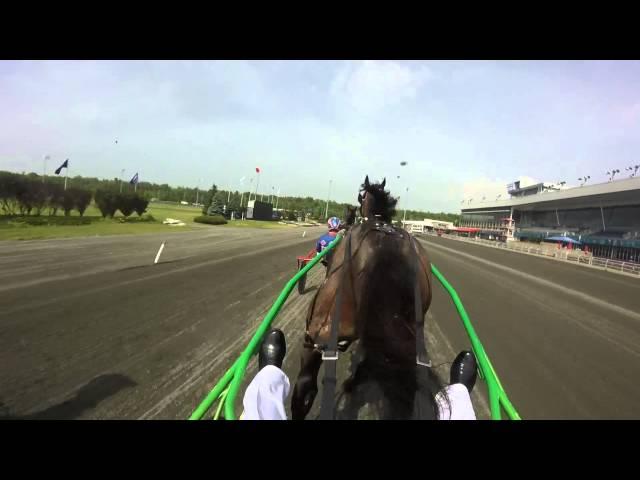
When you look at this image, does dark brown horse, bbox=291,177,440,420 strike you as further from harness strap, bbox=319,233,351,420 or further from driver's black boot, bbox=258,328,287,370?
driver's black boot, bbox=258,328,287,370

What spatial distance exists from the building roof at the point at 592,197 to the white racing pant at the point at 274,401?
4693 centimetres

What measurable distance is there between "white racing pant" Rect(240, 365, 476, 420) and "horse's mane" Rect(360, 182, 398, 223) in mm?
1847

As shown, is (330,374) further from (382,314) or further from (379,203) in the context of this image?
(379,203)

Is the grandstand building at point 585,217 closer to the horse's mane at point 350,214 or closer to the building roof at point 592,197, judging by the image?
the building roof at point 592,197

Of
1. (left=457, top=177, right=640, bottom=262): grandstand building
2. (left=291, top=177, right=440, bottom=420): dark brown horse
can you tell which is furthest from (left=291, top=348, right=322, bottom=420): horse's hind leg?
(left=457, top=177, right=640, bottom=262): grandstand building

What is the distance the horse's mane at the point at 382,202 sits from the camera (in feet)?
10.8

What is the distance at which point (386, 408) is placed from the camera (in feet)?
5.77

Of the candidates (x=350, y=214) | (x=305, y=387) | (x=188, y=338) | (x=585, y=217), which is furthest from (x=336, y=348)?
(x=585, y=217)

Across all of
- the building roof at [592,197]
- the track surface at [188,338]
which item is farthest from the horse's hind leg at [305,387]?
the building roof at [592,197]

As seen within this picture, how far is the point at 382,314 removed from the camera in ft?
6.59
